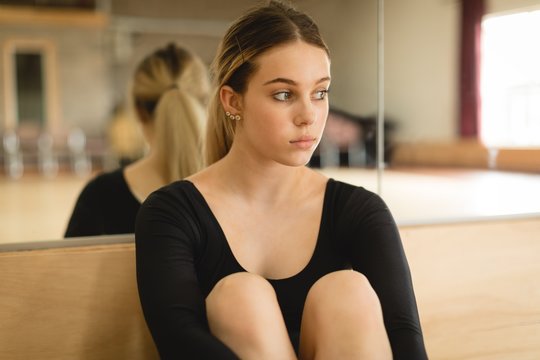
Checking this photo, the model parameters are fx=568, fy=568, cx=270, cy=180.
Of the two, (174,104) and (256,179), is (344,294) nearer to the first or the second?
(256,179)

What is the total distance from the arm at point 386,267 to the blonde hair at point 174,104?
54 cm

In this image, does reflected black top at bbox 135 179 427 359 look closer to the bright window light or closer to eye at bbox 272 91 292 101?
eye at bbox 272 91 292 101

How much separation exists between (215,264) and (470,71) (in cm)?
473

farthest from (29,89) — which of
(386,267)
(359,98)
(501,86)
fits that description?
(386,267)

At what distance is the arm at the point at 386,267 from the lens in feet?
3.04

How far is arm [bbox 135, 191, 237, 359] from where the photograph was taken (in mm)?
852

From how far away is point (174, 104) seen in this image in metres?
1.47

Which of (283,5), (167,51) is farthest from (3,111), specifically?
(283,5)

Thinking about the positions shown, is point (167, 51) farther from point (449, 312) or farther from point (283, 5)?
point (449, 312)

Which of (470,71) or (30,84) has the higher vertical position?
(30,84)

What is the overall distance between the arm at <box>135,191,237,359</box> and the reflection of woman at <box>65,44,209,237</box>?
47 centimetres

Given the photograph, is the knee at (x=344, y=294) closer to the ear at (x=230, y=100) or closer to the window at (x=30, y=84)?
the ear at (x=230, y=100)

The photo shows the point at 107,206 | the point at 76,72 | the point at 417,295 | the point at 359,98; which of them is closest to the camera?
A: the point at 417,295

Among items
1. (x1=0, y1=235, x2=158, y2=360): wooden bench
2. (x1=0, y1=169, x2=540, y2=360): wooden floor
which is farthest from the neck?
(x1=0, y1=169, x2=540, y2=360): wooden floor
